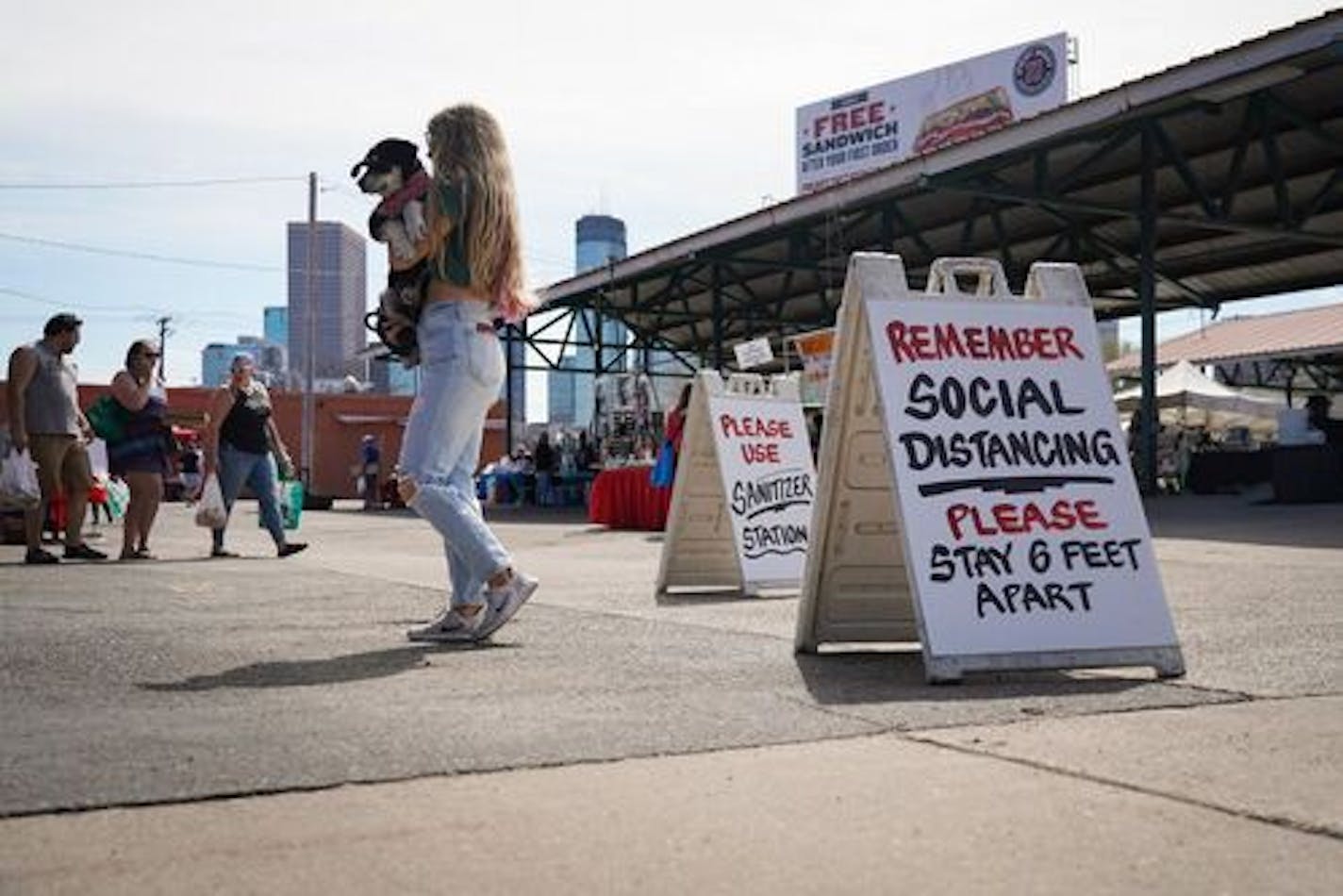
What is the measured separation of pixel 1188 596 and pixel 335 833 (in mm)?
5864

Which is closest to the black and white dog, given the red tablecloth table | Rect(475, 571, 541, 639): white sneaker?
Rect(475, 571, 541, 639): white sneaker

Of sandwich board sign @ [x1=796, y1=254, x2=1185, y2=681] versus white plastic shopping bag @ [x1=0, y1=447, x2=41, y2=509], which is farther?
white plastic shopping bag @ [x1=0, y1=447, x2=41, y2=509]

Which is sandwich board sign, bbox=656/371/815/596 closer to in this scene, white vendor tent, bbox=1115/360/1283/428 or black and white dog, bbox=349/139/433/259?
black and white dog, bbox=349/139/433/259

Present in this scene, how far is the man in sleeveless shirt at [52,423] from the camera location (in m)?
9.59

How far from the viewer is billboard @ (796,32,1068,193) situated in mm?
34812

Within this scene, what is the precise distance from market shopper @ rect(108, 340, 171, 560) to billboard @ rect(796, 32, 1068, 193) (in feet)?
74.1

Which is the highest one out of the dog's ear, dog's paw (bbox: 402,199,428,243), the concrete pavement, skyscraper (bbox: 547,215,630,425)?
skyscraper (bbox: 547,215,630,425)

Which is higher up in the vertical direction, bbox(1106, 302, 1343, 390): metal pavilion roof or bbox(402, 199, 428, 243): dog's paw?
bbox(1106, 302, 1343, 390): metal pavilion roof

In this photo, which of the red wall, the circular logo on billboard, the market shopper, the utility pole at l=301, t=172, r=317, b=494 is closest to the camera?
the market shopper

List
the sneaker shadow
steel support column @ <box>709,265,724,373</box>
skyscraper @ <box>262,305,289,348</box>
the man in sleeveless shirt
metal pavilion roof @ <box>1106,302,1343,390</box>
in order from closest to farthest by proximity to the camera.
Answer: the sneaker shadow
the man in sleeveless shirt
steel support column @ <box>709,265,724,373</box>
metal pavilion roof @ <box>1106,302,1343,390</box>
skyscraper @ <box>262,305,289,348</box>

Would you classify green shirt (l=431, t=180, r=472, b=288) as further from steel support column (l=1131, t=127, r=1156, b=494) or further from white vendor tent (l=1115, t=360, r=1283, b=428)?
white vendor tent (l=1115, t=360, r=1283, b=428)

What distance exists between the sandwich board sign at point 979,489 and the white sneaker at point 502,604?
1091 mm

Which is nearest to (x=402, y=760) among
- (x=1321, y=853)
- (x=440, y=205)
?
(x=1321, y=853)

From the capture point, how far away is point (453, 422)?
5344 mm
